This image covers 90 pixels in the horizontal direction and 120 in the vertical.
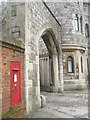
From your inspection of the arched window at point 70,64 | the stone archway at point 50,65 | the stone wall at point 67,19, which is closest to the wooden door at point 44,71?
the stone archway at point 50,65

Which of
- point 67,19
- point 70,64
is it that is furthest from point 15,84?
point 67,19

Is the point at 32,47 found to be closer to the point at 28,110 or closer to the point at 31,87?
the point at 31,87

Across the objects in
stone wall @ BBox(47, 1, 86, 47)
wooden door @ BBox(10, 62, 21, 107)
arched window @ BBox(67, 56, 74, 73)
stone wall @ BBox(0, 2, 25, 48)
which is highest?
stone wall @ BBox(47, 1, 86, 47)

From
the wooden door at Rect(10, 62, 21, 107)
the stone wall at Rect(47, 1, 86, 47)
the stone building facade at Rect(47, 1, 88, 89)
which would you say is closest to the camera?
the wooden door at Rect(10, 62, 21, 107)

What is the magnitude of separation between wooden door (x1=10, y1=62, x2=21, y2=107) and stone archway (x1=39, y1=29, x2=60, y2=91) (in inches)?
165

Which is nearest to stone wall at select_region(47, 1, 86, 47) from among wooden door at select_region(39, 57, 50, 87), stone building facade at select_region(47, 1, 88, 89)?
stone building facade at select_region(47, 1, 88, 89)

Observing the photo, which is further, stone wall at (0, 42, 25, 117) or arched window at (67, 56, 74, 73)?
arched window at (67, 56, 74, 73)

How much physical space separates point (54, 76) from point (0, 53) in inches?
282

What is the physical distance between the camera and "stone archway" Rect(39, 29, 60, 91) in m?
9.51

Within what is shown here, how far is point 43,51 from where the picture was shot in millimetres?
13023

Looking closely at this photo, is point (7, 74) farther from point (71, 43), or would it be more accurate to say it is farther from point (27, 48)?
point (71, 43)

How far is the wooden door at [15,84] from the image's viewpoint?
A: 14.4ft

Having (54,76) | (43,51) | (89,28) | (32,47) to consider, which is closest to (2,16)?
(32,47)

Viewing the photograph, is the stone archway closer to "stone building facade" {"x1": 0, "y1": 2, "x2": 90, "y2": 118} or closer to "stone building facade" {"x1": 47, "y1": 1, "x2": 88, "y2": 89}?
"stone building facade" {"x1": 0, "y1": 2, "x2": 90, "y2": 118}
